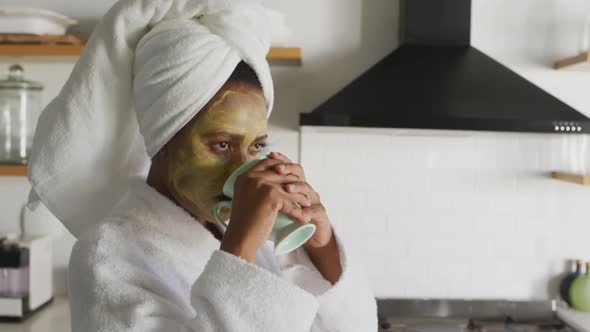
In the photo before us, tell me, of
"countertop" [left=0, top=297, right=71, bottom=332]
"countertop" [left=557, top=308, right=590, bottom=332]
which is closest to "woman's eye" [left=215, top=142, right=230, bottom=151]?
"countertop" [left=0, top=297, right=71, bottom=332]

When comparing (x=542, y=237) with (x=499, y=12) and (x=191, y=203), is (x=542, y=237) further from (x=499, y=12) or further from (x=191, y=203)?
(x=191, y=203)

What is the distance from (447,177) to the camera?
2160mm

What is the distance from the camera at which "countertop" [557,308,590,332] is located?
6.46 feet

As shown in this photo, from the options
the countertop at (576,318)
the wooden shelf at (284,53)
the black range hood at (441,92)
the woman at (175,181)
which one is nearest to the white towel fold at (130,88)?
the woman at (175,181)

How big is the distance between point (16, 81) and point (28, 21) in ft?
0.76

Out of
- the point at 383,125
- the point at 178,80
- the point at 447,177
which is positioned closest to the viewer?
the point at 178,80

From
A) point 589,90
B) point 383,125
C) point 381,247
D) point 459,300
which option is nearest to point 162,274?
point 383,125

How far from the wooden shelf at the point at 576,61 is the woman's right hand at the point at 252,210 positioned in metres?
1.52

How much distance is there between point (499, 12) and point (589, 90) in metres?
0.44

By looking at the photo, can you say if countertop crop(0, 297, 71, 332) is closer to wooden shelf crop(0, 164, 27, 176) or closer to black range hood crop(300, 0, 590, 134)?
wooden shelf crop(0, 164, 27, 176)

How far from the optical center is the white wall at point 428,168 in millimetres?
2143

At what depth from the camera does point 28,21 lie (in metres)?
1.89

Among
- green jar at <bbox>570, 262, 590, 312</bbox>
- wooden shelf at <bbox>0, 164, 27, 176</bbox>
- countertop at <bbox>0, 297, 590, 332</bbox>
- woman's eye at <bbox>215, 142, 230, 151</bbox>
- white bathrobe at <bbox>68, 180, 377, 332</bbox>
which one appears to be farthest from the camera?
green jar at <bbox>570, 262, 590, 312</bbox>

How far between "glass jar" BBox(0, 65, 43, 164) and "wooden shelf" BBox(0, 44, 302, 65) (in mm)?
138
